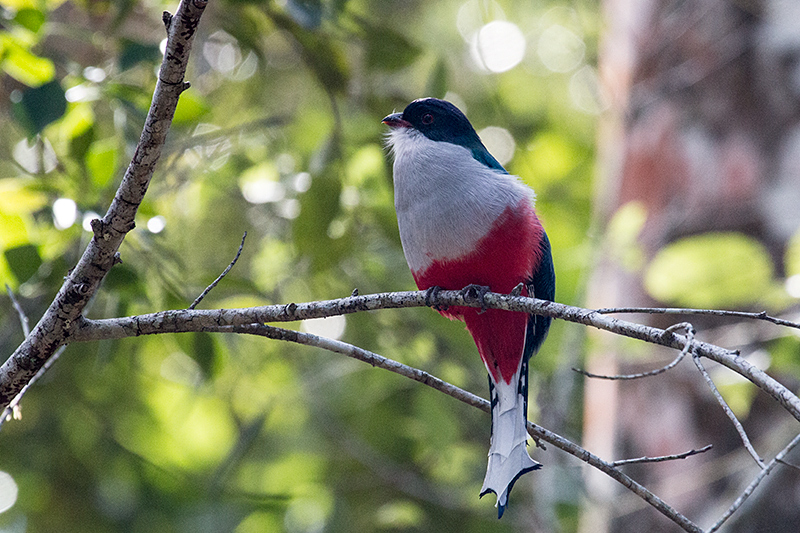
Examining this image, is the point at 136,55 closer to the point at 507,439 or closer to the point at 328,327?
the point at 507,439

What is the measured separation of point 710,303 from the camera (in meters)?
3.58

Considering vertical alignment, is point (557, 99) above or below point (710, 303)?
above

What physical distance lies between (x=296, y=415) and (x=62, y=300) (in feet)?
16.1

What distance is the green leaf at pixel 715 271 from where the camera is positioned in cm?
347

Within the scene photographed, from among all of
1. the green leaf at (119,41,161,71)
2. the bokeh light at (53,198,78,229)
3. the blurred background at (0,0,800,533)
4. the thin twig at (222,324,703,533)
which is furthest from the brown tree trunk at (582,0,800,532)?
the bokeh light at (53,198,78,229)

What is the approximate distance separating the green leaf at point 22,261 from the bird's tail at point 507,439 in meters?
1.74

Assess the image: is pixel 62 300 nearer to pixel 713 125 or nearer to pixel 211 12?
pixel 211 12

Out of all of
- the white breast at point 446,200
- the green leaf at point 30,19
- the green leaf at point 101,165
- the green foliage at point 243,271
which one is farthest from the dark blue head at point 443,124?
the green leaf at point 30,19

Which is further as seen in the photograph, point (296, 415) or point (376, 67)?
point (296, 415)

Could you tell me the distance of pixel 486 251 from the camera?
104 inches

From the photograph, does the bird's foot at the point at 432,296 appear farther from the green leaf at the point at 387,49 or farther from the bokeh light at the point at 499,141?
the bokeh light at the point at 499,141

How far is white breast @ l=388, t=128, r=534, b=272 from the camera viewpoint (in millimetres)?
2633

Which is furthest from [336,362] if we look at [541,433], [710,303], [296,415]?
[541,433]

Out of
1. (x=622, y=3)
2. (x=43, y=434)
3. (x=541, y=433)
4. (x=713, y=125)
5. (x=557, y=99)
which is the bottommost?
(x=541, y=433)
